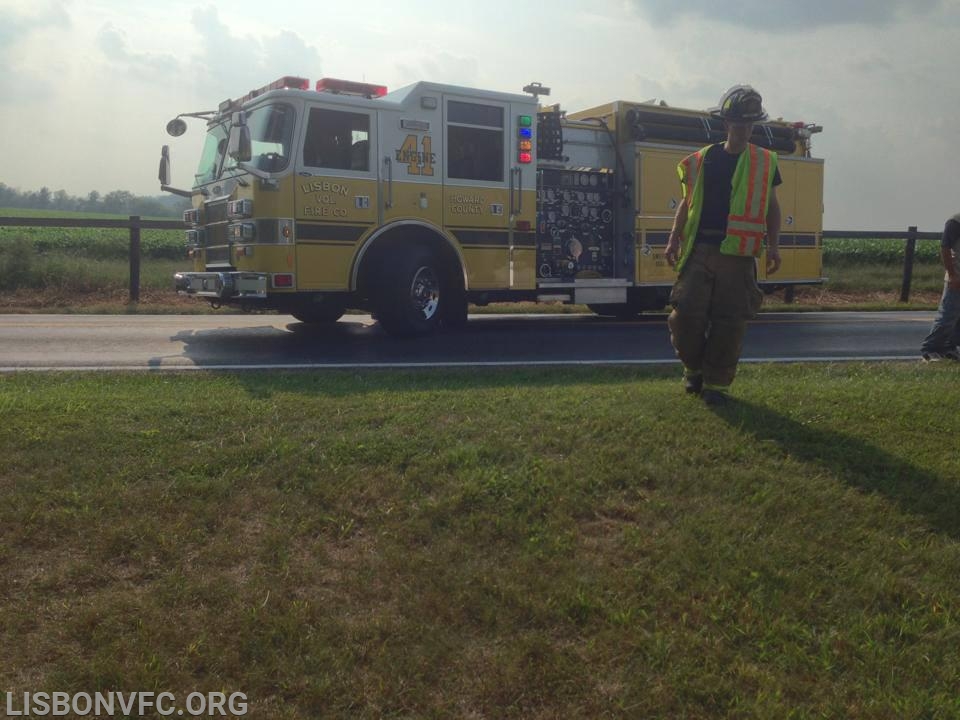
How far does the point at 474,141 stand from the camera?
37.3 feet

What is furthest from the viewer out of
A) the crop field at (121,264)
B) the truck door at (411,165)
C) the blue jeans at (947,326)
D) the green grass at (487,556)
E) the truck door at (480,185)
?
the crop field at (121,264)

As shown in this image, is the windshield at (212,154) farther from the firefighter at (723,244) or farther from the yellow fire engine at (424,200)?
the firefighter at (723,244)

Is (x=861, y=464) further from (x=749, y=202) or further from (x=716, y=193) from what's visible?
(x=716, y=193)

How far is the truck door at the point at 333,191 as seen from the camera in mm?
10039

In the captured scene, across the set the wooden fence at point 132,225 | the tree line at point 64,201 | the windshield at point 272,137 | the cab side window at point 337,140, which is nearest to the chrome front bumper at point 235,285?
the windshield at point 272,137

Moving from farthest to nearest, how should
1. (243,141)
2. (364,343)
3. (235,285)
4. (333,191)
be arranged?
(333,191) < (364,343) < (235,285) < (243,141)

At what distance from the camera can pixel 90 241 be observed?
2878cm

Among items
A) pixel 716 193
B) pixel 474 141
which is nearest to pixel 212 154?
pixel 474 141

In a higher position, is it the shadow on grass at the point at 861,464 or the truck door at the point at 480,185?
the truck door at the point at 480,185

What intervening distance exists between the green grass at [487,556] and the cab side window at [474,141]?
20.0 ft

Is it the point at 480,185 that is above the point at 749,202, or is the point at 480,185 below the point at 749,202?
above

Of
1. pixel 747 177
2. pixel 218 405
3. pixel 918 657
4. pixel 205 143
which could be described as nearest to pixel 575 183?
pixel 205 143

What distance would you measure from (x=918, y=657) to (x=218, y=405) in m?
3.94

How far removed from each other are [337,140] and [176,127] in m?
2.58
